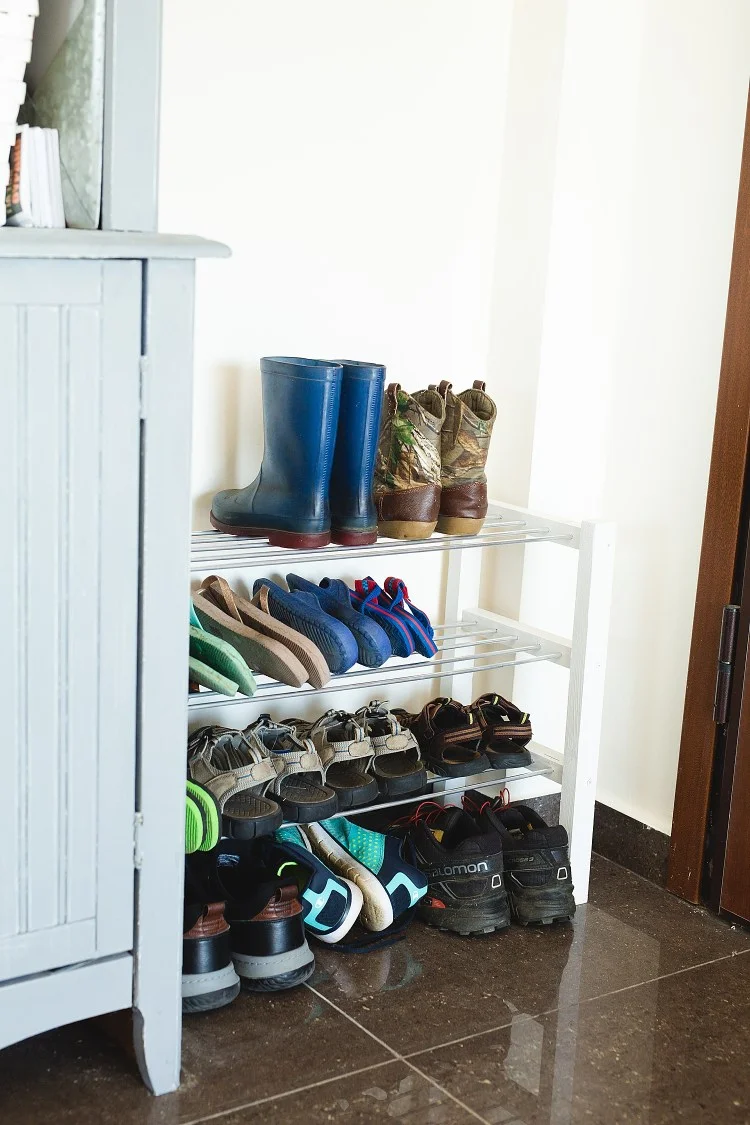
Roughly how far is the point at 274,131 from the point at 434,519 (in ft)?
2.51

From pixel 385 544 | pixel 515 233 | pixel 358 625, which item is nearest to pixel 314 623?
pixel 358 625

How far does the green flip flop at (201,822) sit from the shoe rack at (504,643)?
227mm

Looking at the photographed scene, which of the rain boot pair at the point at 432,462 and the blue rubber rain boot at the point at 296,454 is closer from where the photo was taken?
the blue rubber rain boot at the point at 296,454

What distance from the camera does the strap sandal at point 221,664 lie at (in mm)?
1896

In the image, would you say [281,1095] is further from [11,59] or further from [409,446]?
[11,59]

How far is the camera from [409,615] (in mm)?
2193

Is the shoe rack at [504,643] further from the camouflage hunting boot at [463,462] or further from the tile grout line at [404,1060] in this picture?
the tile grout line at [404,1060]

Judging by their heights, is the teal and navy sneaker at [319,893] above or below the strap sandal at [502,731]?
below

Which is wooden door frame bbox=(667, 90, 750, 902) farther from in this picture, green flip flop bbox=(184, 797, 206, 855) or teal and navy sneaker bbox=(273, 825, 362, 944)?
green flip flop bbox=(184, 797, 206, 855)

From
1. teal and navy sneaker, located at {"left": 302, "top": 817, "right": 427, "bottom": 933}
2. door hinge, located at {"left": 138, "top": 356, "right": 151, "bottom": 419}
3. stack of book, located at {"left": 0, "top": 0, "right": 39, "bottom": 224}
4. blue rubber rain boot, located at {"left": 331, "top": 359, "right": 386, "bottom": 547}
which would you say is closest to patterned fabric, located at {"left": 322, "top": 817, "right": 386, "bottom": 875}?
teal and navy sneaker, located at {"left": 302, "top": 817, "right": 427, "bottom": 933}

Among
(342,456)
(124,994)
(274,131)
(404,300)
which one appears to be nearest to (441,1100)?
(124,994)

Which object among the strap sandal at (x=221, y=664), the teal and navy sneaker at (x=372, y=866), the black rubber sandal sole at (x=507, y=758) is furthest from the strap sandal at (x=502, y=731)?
the strap sandal at (x=221, y=664)

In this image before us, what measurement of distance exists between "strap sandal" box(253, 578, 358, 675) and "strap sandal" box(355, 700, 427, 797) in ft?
0.64

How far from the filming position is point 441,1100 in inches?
67.1
